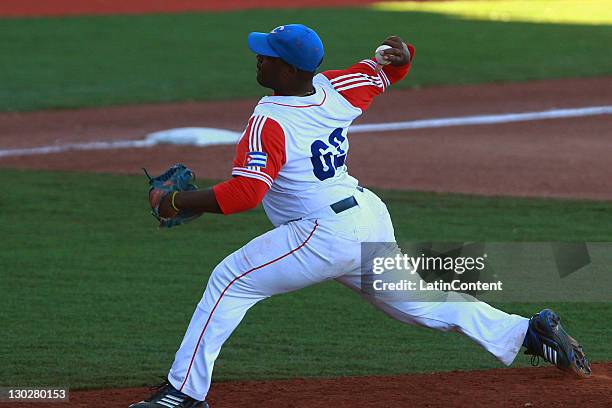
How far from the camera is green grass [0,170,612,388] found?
634cm

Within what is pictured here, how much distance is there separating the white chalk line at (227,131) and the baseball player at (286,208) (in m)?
7.74

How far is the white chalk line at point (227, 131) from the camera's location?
12.9 meters

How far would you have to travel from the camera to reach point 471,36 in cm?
2103

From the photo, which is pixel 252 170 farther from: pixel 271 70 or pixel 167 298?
pixel 167 298

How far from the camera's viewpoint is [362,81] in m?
5.59

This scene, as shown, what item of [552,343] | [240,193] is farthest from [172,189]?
[552,343]

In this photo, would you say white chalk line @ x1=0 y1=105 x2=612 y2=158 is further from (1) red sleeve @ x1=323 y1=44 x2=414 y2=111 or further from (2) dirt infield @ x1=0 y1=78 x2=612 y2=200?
(1) red sleeve @ x1=323 y1=44 x2=414 y2=111

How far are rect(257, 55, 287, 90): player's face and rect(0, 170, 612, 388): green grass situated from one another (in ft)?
5.41

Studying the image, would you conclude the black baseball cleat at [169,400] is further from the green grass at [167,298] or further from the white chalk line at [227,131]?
the white chalk line at [227,131]

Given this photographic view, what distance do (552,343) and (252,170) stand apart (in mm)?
1679

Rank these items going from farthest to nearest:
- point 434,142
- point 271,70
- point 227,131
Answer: point 227,131 < point 434,142 < point 271,70

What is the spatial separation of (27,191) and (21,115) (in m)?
4.42

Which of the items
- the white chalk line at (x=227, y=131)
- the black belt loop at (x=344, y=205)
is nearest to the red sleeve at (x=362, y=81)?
the black belt loop at (x=344, y=205)

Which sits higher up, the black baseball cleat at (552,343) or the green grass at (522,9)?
the green grass at (522,9)
